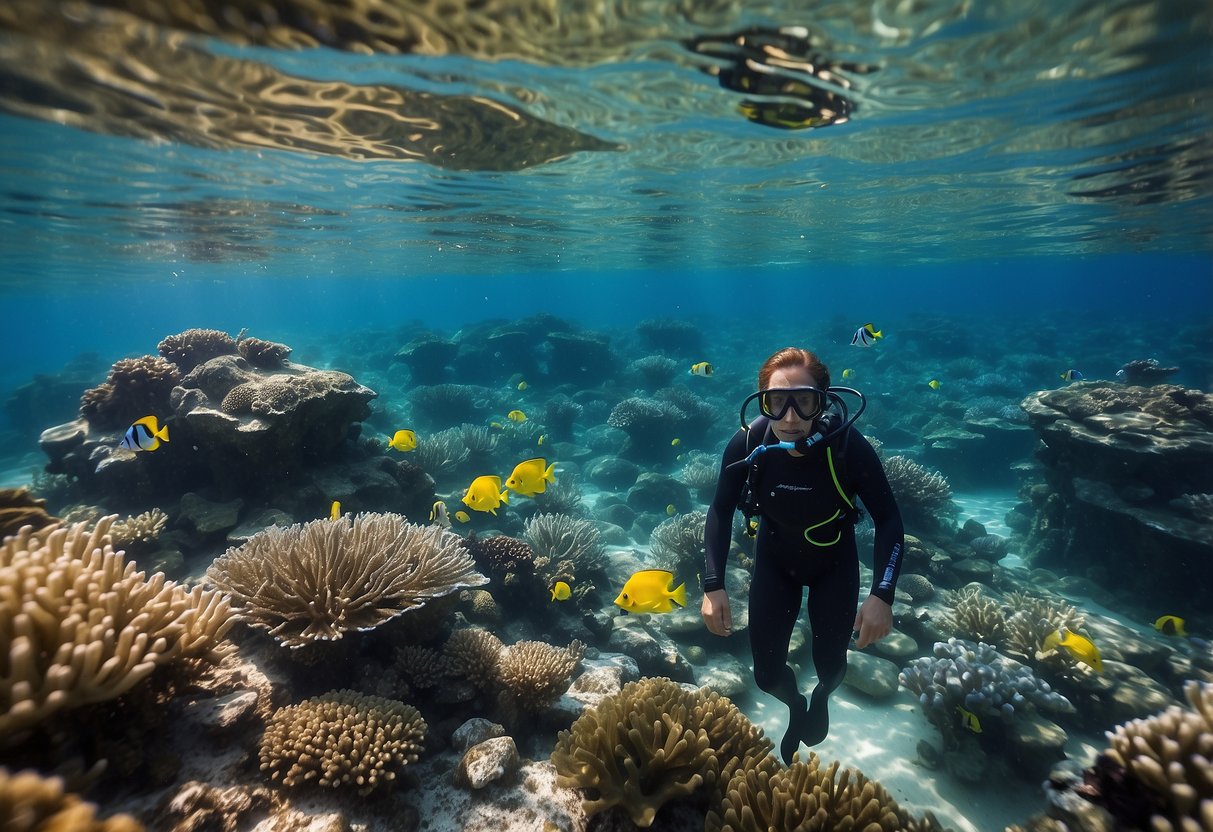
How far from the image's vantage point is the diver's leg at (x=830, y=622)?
4727mm

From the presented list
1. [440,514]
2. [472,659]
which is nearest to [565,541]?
[440,514]

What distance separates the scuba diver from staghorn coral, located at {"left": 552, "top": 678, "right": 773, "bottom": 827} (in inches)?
25.1

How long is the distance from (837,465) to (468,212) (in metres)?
17.9

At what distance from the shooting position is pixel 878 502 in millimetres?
4184

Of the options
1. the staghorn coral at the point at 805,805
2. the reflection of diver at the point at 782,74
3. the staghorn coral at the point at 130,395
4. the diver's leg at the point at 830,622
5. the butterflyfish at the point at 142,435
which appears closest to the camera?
the staghorn coral at the point at 805,805

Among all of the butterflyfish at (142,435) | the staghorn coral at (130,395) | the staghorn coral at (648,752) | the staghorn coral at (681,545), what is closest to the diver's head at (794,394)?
the staghorn coral at (648,752)

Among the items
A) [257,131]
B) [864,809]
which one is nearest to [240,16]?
[257,131]

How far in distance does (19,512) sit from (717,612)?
235 inches

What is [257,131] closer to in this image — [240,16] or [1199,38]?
[240,16]

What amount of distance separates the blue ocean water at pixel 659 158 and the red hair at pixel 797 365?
447cm

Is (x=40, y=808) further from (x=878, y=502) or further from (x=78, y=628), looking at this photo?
(x=878, y=502)

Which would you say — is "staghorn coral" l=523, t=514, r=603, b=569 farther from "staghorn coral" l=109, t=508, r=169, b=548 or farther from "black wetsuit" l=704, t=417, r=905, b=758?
"staghorn coral" l=109, t=508, r=169, b=548

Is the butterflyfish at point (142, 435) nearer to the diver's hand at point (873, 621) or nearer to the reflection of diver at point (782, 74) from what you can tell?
the diver's hand at point (873, 621)

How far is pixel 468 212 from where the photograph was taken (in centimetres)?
1880
